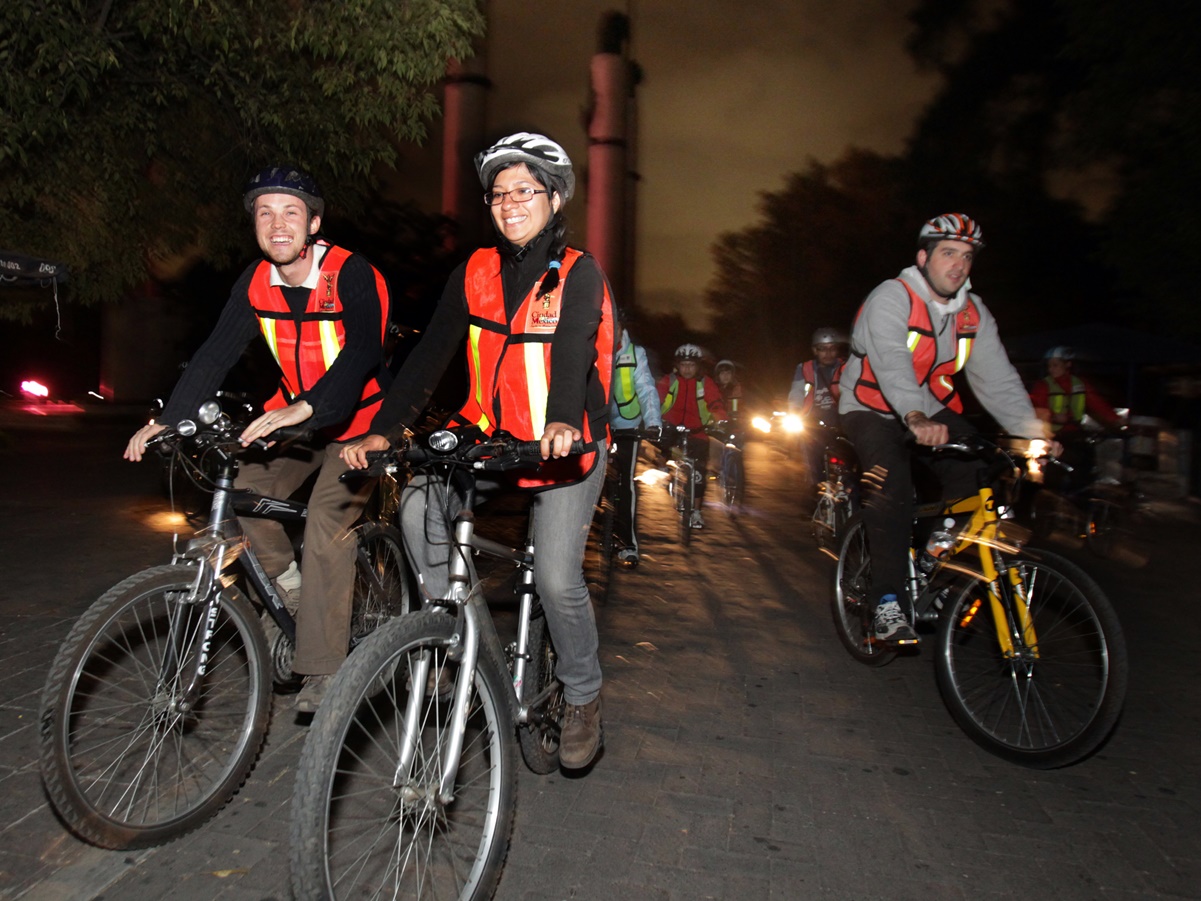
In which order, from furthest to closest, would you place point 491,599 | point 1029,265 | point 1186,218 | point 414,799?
point 1029,265
point 1186,218
point 491,599
point 414,799

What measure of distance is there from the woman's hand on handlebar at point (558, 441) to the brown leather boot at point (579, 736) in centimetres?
127

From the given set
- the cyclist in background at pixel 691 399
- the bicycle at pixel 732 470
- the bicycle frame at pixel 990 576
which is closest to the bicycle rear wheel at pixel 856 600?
the bicycle frame at pixel 990 576

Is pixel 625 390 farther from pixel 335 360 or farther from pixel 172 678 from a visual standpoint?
pixel 172 678

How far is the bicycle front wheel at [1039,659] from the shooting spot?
387 centimetres

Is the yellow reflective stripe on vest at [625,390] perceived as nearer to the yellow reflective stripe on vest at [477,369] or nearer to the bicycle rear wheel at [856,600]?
the bicycle rear wheel at [856,600]

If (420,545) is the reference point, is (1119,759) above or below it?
below

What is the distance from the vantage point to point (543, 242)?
10.7 feet

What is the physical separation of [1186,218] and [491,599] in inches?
524

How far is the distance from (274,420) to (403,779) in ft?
4.49

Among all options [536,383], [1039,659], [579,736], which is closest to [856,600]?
[1039,659]

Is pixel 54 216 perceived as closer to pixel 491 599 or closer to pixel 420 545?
pixel 491 599

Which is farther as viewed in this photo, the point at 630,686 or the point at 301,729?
the point at 630,686

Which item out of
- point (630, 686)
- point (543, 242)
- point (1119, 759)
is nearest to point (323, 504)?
point (543, 242)

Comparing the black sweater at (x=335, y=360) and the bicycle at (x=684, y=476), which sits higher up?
the black sweater at (x=335, y=360)
